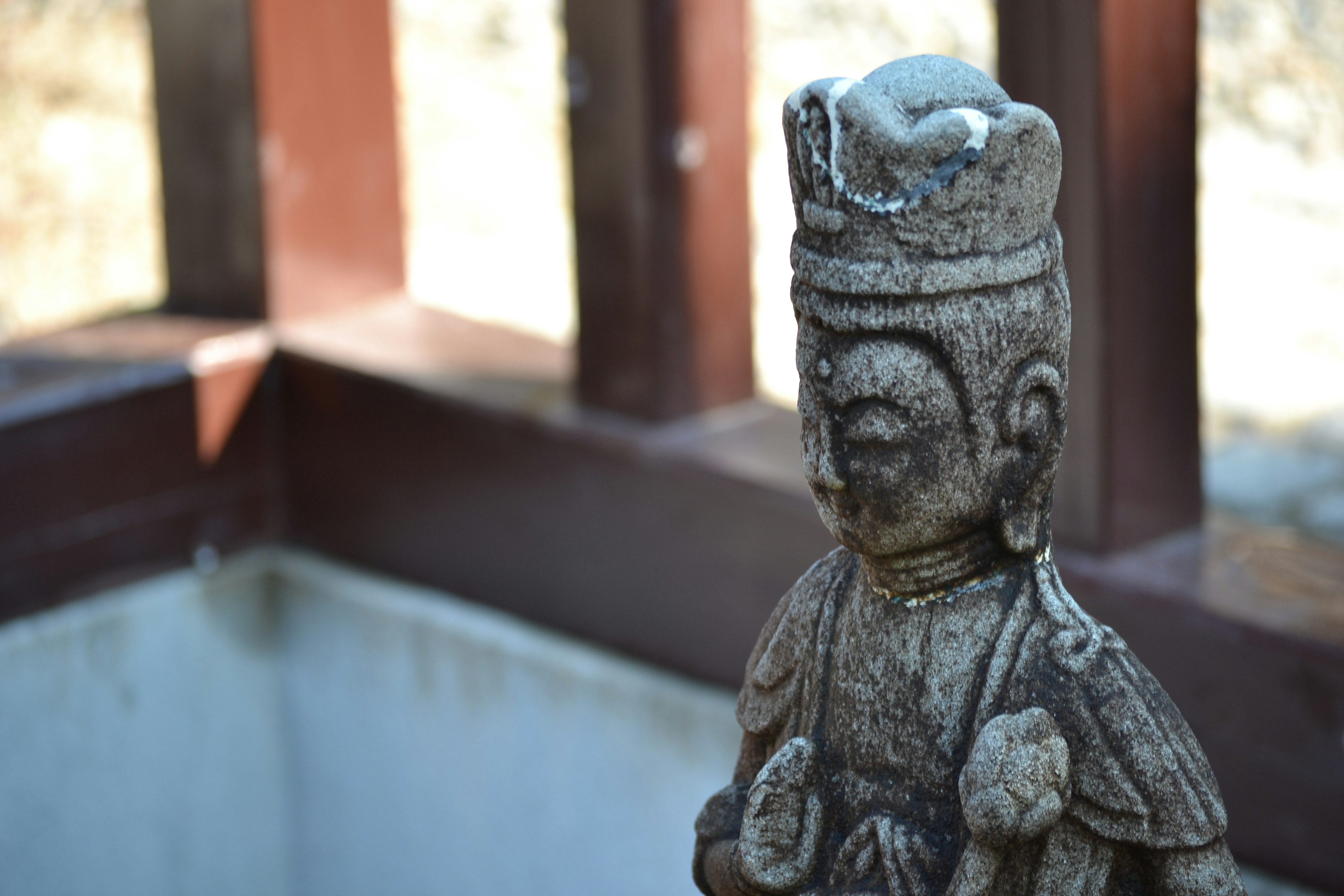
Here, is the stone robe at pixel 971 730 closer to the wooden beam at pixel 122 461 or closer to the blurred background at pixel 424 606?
the blurred background at pixel 424 606

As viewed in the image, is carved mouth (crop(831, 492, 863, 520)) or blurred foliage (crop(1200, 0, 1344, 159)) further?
blurred foliage (crop(1200, 0, 1344, 159))

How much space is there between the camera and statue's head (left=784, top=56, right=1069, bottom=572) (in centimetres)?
182

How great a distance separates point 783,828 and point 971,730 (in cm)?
27

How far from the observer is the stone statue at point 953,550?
6.01 feet

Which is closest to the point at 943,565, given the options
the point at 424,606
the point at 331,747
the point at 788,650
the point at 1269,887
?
the point at 788,650

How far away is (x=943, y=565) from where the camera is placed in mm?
1984

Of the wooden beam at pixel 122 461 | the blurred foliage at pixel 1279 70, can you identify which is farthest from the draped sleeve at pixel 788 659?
the blurred foliage at pixel 1279 70

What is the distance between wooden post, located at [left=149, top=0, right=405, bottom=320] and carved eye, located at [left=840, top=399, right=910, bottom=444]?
3.06 metres

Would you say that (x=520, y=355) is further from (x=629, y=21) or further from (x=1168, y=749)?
(x=1168, y=749)

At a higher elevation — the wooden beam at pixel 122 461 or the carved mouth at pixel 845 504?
the carved mouth at pixel 845 504

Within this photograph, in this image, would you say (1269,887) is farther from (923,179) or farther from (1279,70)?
(1279,70)

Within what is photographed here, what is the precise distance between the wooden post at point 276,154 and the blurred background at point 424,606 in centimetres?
8

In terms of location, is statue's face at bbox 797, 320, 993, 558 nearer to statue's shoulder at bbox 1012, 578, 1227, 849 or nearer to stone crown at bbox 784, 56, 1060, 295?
stone crown at bbox 784, 56, 1060, 295

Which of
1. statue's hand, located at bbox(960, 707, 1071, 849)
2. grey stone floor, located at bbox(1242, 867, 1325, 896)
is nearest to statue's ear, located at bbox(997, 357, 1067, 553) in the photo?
statue's hand, located at bbox(960, 707, 1071, 849)
